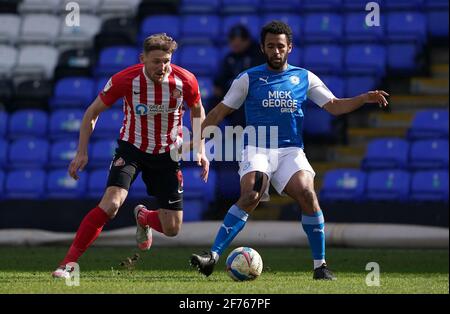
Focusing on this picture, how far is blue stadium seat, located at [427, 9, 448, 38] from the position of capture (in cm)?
1664

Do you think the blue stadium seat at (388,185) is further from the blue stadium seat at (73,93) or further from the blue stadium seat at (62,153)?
the blue stadium seat at (73,93)

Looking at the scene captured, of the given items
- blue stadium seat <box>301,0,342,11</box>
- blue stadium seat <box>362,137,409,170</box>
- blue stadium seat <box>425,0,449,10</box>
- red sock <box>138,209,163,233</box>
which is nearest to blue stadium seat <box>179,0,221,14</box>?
blue stadium seat <box>301,0,342,11</box>

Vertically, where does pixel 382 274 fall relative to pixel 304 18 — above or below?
below

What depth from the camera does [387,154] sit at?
14.8 metres

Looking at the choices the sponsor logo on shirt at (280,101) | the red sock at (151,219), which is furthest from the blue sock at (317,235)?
the red sock at (151,219)

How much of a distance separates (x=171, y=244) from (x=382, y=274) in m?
4.42

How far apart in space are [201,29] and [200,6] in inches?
23.2

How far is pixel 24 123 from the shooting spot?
1653 cm

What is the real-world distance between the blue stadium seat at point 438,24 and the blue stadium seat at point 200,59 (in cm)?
321

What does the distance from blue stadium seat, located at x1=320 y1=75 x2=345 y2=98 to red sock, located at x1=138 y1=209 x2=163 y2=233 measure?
5915mm

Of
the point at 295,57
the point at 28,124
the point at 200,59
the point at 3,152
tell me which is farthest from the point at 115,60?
the point at 295,57

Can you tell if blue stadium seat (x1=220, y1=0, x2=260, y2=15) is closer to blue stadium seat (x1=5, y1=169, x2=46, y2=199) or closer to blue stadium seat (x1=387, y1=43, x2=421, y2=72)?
blue stadium seat (x1=387, y1=43, x2=421, y2=72)
